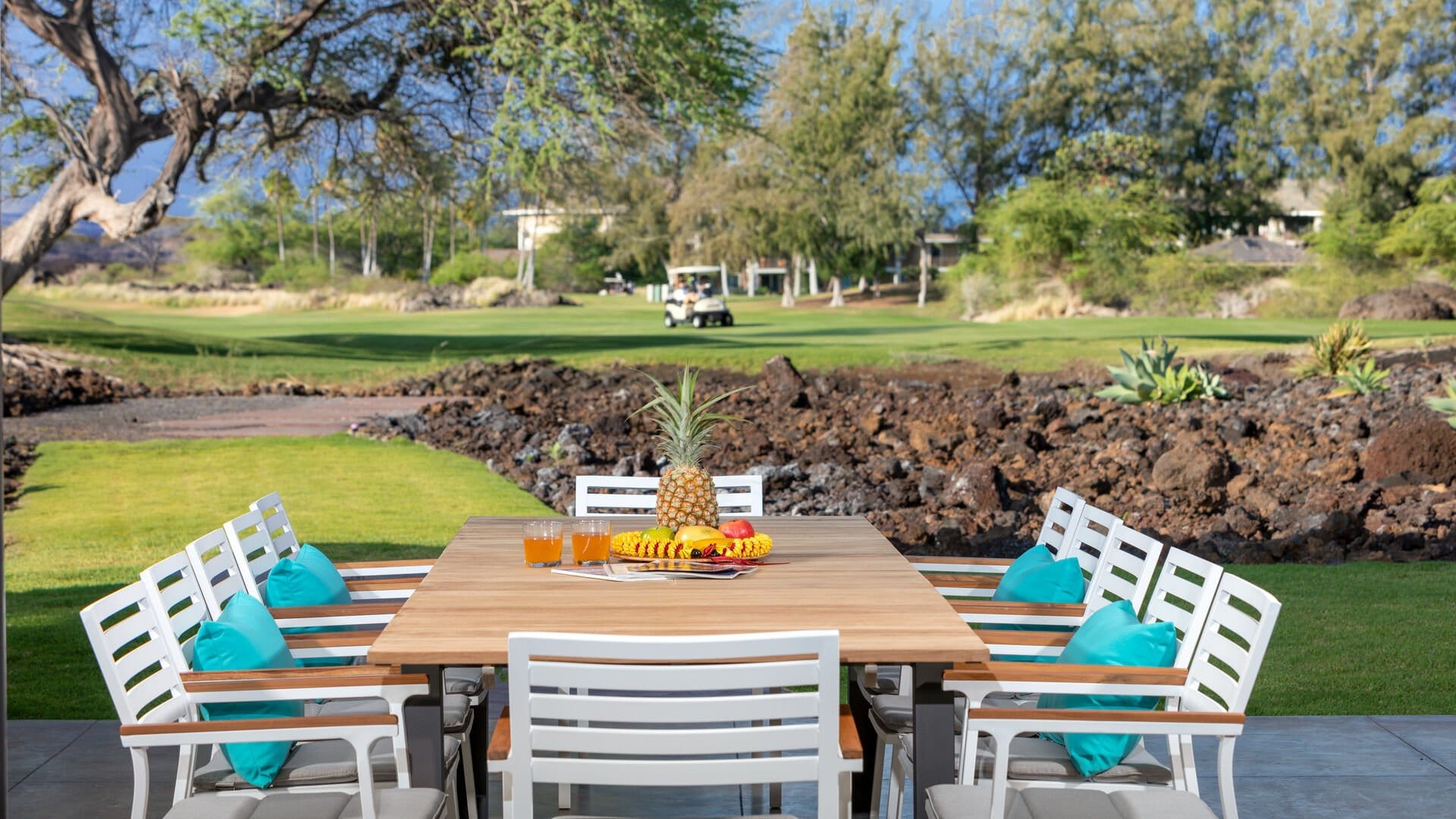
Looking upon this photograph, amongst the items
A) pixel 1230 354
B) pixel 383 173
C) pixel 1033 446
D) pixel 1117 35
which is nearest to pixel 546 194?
pixel 383 173

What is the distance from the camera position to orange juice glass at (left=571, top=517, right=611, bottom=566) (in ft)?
10.3

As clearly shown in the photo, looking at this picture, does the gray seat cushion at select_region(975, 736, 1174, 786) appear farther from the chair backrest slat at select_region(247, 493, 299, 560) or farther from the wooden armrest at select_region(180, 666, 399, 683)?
the chair backrest slat at select_region(247, 493, 299, 560)

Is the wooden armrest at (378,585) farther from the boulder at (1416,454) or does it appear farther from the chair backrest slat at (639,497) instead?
the boulder at (1416,454)

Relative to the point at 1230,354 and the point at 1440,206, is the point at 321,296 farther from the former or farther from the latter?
the point at 1440,206

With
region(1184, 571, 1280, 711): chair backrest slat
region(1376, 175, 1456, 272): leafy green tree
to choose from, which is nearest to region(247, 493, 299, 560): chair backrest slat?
region(1184, 571, 1280, 711): chair backrest slat

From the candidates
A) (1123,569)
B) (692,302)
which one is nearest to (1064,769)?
(1123,569)

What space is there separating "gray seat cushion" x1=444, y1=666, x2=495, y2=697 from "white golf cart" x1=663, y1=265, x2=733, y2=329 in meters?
6.72

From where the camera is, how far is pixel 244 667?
251 cm

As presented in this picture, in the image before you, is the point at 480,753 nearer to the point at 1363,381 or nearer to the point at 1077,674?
the point at 1077,674

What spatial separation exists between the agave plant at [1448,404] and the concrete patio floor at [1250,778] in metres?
5.17

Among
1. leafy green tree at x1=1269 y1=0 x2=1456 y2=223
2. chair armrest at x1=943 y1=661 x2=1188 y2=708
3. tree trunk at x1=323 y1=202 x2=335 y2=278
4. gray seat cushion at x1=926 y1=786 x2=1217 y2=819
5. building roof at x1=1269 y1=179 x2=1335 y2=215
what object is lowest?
gray seat cushion at x1=926 y1=786 x2=1217 y2=819

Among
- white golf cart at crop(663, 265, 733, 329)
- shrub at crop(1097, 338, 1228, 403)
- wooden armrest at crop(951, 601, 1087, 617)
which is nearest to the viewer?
wooden armrest at crop(951, 601, 1087, 617)

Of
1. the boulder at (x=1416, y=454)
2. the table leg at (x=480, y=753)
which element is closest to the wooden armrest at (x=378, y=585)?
the table leg at (x=480, y=753)

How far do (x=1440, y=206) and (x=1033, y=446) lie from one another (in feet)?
11.1
